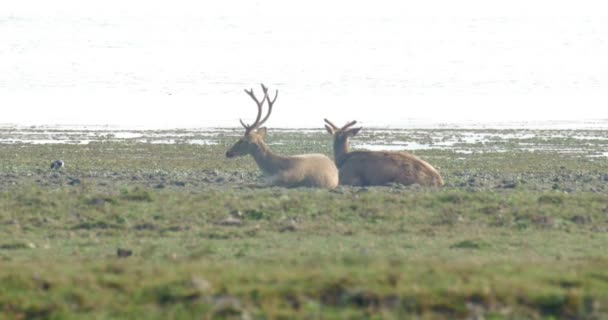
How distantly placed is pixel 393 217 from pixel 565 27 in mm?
90375

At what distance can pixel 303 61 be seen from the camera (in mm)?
71000

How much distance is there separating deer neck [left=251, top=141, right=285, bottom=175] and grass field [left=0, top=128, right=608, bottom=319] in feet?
1.56

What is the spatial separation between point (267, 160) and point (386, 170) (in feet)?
6.35

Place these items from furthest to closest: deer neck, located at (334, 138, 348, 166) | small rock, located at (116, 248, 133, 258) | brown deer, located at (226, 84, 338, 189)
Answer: deer neck, located at (334, 138, 348, 166)
brown deer, located at (226, 84, 338, 189)
small rock, located at (116, 248, 133, 258)

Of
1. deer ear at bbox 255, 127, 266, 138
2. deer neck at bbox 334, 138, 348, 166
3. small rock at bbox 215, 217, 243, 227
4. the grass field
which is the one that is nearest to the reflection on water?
the grass field

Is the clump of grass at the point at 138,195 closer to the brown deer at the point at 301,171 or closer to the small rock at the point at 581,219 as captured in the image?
the brown deer at the point at 301,171

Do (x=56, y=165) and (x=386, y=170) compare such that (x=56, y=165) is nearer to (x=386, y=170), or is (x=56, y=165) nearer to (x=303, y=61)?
(x=386, y=170)

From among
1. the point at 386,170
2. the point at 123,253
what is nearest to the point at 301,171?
the point at 386,170

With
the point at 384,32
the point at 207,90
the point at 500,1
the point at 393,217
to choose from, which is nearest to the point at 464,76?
the point at 207,90

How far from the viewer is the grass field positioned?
8758 millimetres

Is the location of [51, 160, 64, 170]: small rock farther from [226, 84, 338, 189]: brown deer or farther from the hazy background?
Result: the hazy background

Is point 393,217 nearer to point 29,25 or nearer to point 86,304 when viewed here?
point 86,304

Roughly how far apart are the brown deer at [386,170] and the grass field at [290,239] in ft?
1.40

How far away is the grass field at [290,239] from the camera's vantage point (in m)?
8.76
